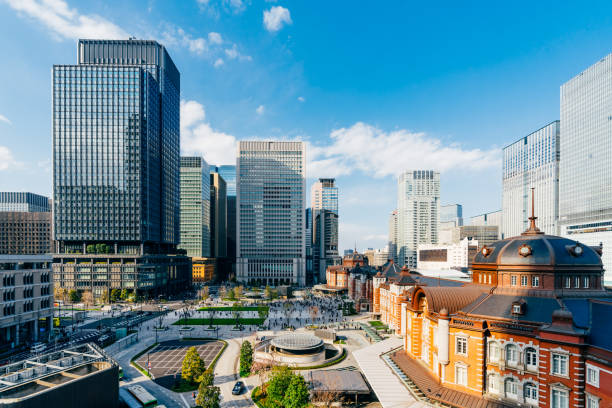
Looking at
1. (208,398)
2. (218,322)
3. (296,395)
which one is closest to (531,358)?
(296,395)

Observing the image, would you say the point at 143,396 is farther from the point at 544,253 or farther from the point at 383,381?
the point at 544,253

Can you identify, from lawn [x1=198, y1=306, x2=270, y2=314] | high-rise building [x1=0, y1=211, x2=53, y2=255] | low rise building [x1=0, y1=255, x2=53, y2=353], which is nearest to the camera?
low rise building [x1=0, y1=255, x2=53, y2=353]

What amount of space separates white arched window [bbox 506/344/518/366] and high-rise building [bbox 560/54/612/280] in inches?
4563

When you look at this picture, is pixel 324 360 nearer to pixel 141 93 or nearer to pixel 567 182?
pixel 141 93

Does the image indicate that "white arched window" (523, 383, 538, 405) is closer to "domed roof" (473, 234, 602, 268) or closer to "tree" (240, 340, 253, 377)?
"domed roof" (473, 234, 602, 268)

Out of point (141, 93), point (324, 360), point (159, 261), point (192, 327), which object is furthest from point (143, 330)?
point (141, 93)

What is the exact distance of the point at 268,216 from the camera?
620 ft

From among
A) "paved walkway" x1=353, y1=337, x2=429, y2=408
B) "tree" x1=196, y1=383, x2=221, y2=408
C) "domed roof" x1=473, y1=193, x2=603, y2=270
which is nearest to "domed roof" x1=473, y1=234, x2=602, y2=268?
"domed roof" x1=473, y1=193, x2=603, y2=270

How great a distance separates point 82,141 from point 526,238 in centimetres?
14770

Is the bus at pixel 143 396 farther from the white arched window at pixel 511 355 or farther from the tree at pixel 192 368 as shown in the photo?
the white arched window at pixel 511 355

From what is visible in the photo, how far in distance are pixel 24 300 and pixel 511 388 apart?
9093 cm

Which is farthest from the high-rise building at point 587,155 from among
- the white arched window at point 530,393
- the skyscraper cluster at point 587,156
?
the white arched window at point 530,393

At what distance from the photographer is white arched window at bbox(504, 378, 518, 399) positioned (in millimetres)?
37375

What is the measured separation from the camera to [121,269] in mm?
125875
